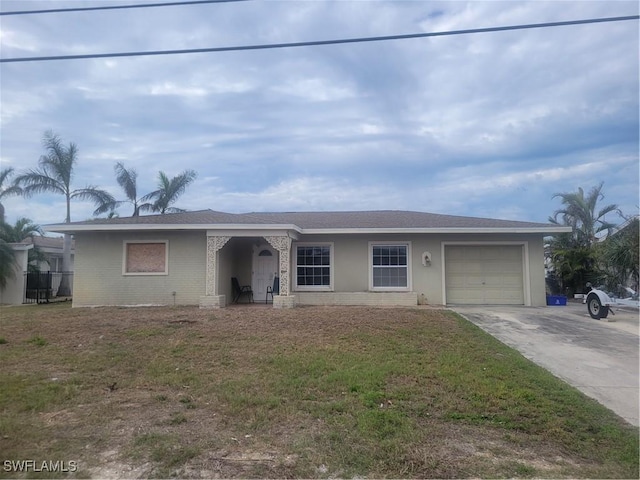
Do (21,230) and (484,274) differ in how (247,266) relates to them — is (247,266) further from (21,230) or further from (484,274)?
(21,230)

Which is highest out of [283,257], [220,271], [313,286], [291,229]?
[291,229]

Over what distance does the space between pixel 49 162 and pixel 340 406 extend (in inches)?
874

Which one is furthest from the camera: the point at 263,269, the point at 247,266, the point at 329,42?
the point at 247,266

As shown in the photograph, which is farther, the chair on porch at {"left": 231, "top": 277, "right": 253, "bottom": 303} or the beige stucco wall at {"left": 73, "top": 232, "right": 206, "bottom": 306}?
the chair on porch at {"left": 231, "top": 277, "right": 253, "bottom": 303}

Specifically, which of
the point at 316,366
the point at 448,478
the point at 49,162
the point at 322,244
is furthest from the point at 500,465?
the point at 49,162

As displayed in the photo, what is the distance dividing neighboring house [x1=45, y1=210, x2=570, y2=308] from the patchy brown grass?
18.9 ft

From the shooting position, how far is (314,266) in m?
15.9

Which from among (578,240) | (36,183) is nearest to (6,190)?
(36,183)

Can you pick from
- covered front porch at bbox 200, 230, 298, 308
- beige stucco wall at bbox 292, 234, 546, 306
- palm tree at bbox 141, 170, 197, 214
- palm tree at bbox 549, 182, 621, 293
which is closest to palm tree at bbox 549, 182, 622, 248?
palm tree at bbox 549, 182, 621, 293

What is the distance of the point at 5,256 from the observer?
17.8m

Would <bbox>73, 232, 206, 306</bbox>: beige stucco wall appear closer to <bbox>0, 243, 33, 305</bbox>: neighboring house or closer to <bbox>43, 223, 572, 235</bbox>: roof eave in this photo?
<bbox>43, 223, 572, 235</bbox>: roof eave

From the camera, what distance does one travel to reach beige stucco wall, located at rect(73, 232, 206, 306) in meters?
14.5

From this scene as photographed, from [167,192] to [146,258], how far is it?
46.1 ft

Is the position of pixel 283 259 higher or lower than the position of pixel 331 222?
lower
